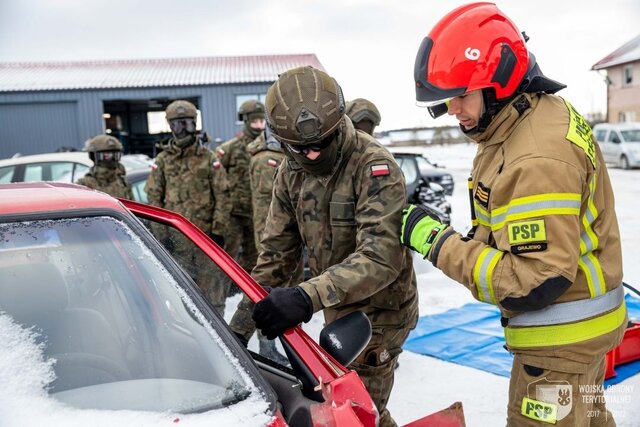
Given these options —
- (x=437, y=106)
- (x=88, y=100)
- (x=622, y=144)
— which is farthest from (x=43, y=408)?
(x=622, y=144)

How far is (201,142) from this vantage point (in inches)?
214

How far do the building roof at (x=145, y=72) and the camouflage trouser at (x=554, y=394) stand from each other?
18169mm

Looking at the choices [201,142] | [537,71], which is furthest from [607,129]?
[537,71]

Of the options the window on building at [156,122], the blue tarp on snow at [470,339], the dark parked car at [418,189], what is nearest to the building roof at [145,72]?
the window on building at [156,122]

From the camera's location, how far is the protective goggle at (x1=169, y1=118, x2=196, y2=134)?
514cm

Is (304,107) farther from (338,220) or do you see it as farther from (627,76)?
(627,76)

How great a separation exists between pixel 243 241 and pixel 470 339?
2621mm

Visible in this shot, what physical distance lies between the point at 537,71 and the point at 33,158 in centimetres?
685

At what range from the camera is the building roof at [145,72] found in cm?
2028

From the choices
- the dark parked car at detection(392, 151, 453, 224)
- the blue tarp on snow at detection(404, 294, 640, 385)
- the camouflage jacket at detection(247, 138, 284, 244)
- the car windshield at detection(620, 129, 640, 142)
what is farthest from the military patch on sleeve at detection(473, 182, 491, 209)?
the car windshield at detection(620, 129, 640, 142)

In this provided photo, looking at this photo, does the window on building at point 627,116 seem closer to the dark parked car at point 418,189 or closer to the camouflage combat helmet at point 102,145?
the dark parked car at point 418,189

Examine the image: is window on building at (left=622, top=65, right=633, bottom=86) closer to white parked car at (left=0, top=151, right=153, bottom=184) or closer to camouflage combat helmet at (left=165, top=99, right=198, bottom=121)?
white parked car at (left=0, top=151, right=153, bottom=184)

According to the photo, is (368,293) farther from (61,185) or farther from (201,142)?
(201,142)

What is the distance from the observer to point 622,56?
112 feet
